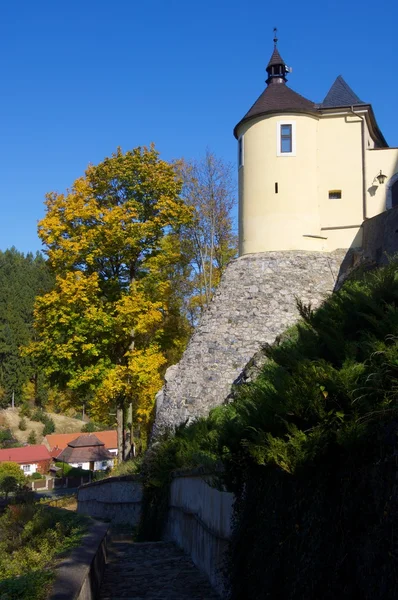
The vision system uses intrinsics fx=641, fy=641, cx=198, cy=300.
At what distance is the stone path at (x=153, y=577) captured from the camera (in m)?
7.63

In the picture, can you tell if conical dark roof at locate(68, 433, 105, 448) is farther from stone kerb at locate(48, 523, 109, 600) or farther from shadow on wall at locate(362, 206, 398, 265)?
stone kerb at locate(48, 523, 109, 600)

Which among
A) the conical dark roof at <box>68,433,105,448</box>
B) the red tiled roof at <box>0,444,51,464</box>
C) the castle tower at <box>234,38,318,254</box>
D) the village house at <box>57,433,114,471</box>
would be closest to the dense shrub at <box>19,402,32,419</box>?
the red tiled roof at <box>0,444,51,464</box>

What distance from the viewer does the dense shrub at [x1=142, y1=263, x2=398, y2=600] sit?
404 cm

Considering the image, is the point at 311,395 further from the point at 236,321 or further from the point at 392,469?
the point at 236,321

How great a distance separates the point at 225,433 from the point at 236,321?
14249 mm

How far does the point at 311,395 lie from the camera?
4871 millimetres

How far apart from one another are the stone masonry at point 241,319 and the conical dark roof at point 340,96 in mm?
5230

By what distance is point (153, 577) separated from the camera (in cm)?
874

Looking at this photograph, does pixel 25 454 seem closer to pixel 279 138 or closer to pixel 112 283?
pixel 112 283

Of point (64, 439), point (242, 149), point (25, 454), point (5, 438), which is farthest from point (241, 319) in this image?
point (5, 438)

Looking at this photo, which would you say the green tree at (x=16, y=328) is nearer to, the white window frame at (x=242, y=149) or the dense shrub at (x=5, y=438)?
the dense shrub at (x=5, y=438)

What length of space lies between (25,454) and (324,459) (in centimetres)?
5376

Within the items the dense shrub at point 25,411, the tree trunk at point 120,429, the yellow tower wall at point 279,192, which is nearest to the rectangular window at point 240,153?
the yellow tower wall at point 279,192

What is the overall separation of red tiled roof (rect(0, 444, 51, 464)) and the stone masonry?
36.9 m
